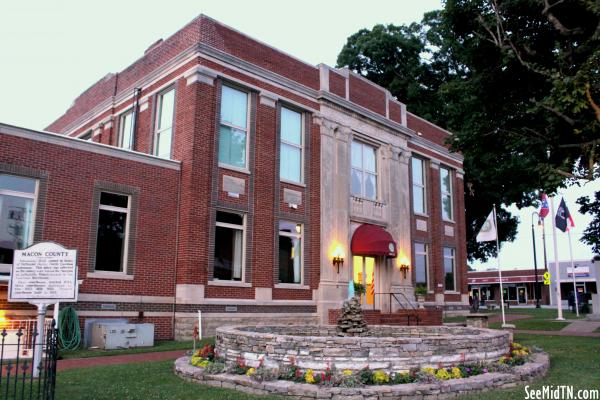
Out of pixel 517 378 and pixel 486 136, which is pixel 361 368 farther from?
pixel 486 136

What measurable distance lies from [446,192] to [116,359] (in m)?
22.5

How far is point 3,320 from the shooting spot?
12.8 metres

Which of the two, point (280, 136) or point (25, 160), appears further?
point (280, 136)

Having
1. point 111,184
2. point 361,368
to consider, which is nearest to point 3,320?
point 111,184

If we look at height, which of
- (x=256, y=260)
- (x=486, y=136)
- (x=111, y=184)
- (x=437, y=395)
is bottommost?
(x=437, y=395)

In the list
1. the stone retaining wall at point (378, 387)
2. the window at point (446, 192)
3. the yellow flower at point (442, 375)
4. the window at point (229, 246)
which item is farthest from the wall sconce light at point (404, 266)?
the yellow flower at point (442, 375)

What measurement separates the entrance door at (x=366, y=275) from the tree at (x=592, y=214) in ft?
27.8

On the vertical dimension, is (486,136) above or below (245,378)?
above

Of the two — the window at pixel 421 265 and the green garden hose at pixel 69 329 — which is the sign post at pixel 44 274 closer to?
the green garden hose at pixel 69 329

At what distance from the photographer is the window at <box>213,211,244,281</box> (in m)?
17.6

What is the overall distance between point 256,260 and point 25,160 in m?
7.90

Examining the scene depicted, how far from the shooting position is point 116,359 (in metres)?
12.0

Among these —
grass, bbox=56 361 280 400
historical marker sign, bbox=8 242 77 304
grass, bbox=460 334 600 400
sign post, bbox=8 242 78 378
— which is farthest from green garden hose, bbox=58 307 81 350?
grass, bbox=460 334 600 400

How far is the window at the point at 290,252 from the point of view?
64.4 feet
